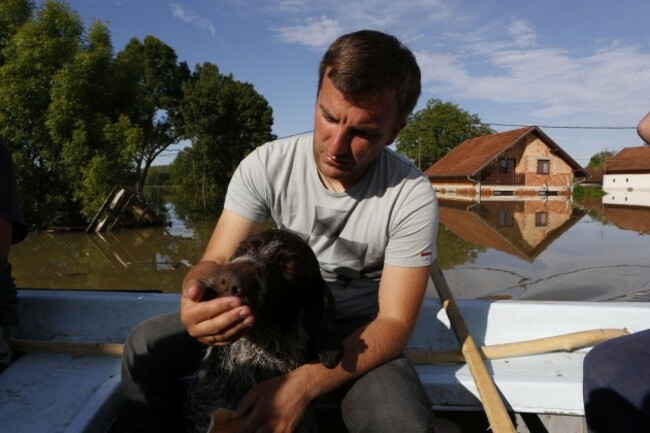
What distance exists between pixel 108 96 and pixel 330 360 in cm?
2417

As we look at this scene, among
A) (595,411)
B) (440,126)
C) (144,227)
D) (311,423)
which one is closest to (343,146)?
(311,423)

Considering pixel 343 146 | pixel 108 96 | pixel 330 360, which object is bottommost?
pixel 330 360

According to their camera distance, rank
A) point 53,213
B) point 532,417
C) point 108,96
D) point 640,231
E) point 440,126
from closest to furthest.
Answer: point 532,417
point 640,231
point 53,213
point 108,96
point 440,126

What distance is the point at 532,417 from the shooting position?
9.07 ft

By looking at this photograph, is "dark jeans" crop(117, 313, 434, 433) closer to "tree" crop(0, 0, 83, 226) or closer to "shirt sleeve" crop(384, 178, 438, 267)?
"shirt sleeve" crop(384, 178, 438, 267)

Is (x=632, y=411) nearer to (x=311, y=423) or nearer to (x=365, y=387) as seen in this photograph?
(x=365, y=387)

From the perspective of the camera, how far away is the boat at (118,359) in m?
2.45

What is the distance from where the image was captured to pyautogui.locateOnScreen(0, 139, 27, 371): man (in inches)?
102

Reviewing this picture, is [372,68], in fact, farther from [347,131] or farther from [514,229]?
[514,229]

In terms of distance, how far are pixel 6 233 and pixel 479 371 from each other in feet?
8.95

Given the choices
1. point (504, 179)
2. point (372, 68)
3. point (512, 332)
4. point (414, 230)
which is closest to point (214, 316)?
point (414, 230)

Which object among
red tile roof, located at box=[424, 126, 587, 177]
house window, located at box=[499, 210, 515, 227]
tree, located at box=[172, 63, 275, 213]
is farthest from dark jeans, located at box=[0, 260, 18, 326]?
red tile roof, located at box=[424, 126, 587, 177]

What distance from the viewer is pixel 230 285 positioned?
1.66 meters

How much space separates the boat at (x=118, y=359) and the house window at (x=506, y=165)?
38987 millimetres
